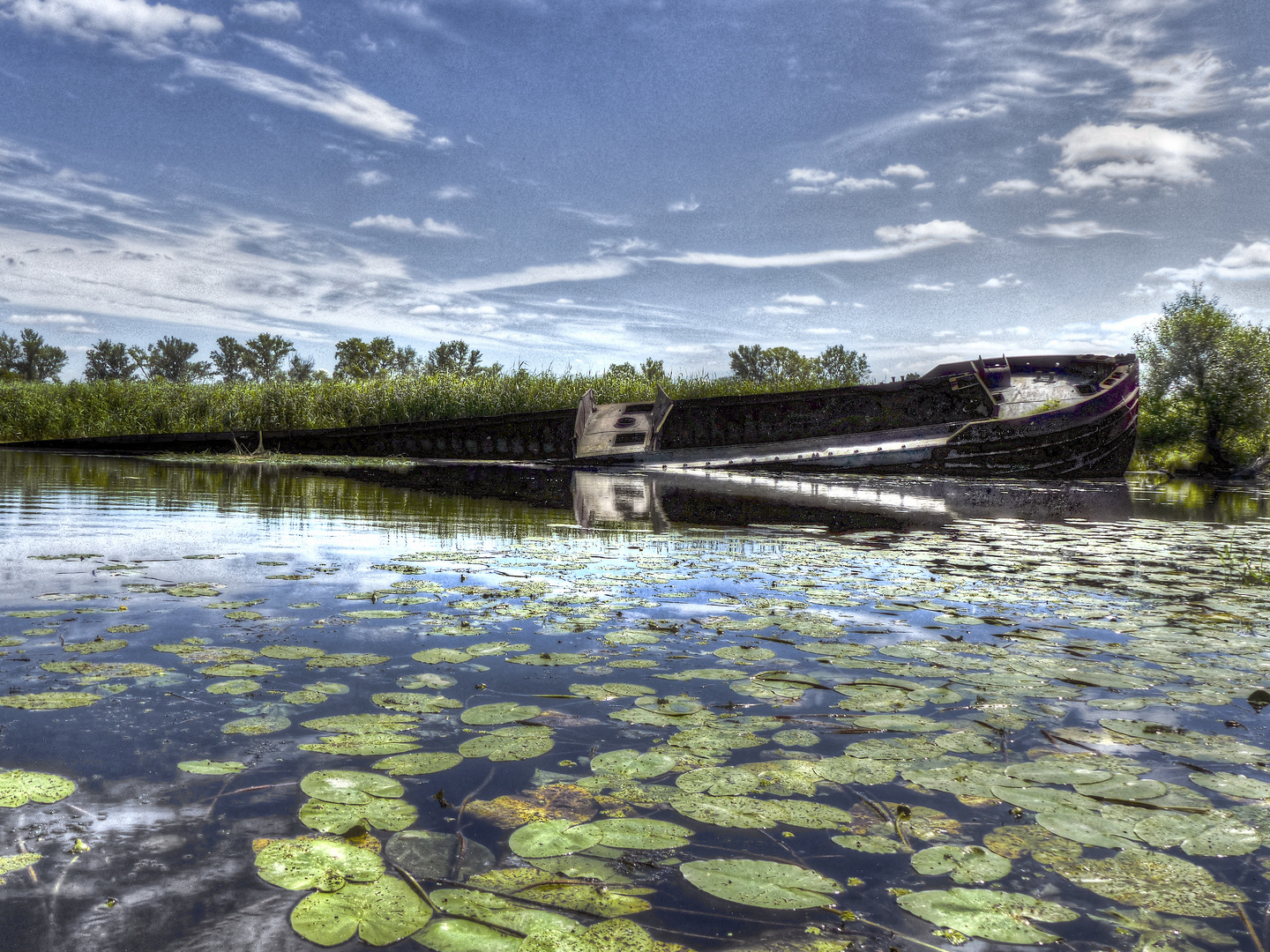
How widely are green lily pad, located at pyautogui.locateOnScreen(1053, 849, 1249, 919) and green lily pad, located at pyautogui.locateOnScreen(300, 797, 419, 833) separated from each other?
55.6 inches

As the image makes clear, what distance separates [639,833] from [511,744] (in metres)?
0.59

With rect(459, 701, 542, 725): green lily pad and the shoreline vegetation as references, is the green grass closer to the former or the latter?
the shoreline vegetation

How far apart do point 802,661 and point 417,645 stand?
1.58 meters

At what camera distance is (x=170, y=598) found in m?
3.90

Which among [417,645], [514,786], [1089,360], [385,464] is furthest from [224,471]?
[1089,360]

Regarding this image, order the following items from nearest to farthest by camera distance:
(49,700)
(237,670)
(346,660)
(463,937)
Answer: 1. (463,937)
2. (49,700)
3. (237,670)
4. (346,660)

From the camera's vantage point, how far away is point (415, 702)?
8.20 ft

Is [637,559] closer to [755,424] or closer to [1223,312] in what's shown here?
[755,424]

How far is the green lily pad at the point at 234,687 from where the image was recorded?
253cm

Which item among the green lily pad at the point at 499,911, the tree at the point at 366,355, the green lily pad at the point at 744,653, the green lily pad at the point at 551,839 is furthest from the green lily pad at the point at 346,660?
the tree at the point at 366,355

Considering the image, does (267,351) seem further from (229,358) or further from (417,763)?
(417,763)

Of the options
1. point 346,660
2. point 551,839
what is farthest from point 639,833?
point 346,660

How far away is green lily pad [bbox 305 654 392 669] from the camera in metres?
2.88

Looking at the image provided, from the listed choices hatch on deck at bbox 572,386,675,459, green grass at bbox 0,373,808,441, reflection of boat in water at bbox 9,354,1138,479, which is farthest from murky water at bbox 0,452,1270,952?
green grass at bbox 0,373,808,441
